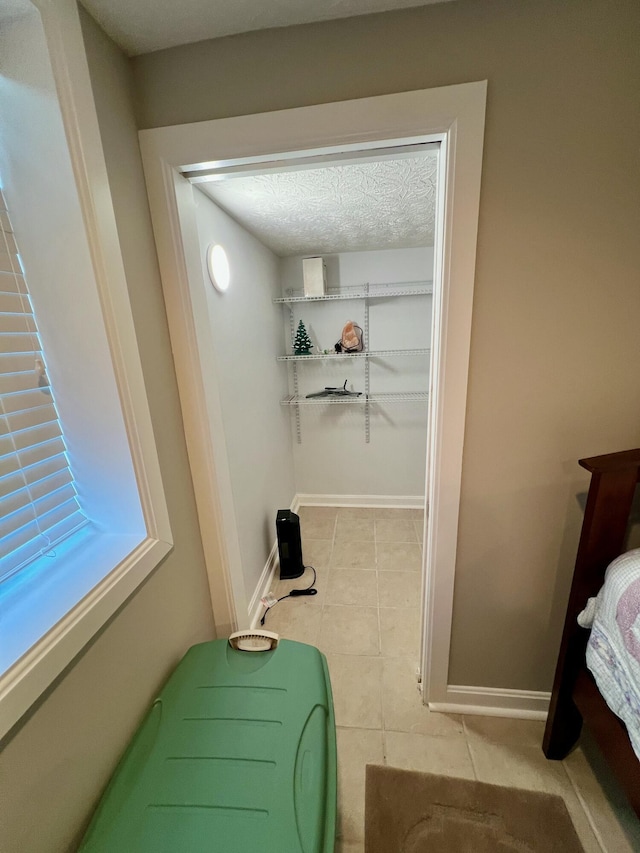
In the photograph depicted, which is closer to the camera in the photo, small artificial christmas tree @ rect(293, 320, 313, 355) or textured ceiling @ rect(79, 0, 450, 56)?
textured ceiling @ rect(79, 0, 450, 56)

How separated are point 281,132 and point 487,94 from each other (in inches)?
20.9

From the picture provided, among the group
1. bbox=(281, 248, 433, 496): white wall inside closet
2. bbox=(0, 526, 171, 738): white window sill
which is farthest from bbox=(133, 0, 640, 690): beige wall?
bbox=(281, 248, 433, 496): white wall inside closet

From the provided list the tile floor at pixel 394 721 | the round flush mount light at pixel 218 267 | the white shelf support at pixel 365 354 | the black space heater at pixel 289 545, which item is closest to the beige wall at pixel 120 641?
the round flush mount light at pixel 218 267

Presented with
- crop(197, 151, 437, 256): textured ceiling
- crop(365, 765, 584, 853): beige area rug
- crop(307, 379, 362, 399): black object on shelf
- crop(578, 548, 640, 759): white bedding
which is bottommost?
crop(365, 765, 584, 853): beige area rug

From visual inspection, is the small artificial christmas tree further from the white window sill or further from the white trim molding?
the white window sill

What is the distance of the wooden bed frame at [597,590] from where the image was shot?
0.85 m

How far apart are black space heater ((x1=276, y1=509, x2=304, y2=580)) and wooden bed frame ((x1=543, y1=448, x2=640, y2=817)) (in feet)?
4.69

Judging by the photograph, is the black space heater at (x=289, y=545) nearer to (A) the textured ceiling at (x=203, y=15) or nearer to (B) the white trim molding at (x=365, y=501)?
(B) the white trim molding at (x=365, y=501)

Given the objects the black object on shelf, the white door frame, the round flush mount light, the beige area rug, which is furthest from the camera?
the black object on shelf

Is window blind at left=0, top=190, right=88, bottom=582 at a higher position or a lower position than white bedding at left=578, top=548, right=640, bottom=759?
higher

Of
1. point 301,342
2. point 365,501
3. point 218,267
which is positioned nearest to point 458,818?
point 365,501

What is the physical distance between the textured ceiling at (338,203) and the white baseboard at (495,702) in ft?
6.34

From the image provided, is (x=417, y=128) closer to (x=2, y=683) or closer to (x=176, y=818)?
(x=2, y=683)

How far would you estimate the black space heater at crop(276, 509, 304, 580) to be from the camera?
2.11 metres
